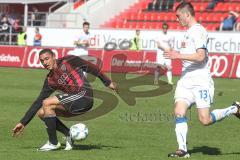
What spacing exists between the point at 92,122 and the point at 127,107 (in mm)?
3193

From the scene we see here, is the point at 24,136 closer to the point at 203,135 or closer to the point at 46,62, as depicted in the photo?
the point at 46,62

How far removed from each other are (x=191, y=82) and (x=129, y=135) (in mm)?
2936

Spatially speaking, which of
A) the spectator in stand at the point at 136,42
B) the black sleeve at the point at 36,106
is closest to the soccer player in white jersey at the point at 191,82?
the black sleeve at the point at 36,106

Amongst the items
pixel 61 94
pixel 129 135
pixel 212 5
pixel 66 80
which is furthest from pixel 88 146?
pixel 212 5

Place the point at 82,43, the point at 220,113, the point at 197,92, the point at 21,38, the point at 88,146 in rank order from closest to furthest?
the point at 197,92 → the point at 220,113 → the point at 88,146 → the point at 82,43 → the point at 21,38

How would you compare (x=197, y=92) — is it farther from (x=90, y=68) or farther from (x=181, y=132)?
(x=90, y=68)

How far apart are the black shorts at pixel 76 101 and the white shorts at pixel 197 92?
1.47 meters

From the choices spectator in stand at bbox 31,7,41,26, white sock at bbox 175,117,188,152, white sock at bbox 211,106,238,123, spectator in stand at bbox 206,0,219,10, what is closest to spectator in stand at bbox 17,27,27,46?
spectator in stand at bbox 31,7,41,26

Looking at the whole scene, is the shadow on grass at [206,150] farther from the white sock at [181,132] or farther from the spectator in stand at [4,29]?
the spectator in stand at [4,29]

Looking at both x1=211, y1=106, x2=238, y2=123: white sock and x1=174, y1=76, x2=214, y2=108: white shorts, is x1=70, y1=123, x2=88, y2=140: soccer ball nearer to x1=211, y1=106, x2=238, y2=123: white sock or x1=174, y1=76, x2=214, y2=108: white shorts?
x1=174, y1=76, x2=214, y2=108: white shorts

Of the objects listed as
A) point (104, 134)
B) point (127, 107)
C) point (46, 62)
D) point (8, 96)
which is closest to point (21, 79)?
point (8, 96)

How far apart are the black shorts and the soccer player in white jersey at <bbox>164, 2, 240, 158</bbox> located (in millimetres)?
1460

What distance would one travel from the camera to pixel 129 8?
44.8 meters

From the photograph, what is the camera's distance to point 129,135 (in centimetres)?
1338
